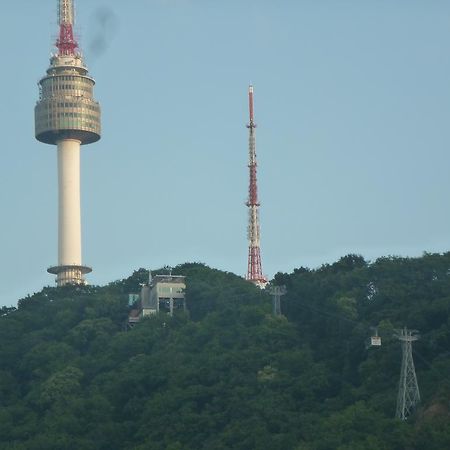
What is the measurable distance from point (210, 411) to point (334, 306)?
43.6 ft

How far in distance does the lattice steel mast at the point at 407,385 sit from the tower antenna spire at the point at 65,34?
69957mm

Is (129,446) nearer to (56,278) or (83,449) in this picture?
(83,449)

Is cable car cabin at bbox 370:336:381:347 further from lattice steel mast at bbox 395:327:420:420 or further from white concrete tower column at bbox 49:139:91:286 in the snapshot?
white concrete tower column at bbox 49:139:91:286

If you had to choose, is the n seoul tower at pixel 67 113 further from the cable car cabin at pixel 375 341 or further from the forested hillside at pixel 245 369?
the cable car cabin at pixel 375 341

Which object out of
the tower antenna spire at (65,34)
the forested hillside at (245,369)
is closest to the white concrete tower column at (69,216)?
the tower antenna spire at (65,34)

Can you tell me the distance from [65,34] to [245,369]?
60021mm

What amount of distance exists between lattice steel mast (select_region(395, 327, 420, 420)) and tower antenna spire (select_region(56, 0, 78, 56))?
230 feet

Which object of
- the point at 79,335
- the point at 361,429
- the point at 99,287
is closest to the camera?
the point at 361,429

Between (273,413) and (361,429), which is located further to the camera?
(273,413)

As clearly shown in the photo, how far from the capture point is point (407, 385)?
90.9 meters

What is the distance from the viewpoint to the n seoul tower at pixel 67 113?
500 ft

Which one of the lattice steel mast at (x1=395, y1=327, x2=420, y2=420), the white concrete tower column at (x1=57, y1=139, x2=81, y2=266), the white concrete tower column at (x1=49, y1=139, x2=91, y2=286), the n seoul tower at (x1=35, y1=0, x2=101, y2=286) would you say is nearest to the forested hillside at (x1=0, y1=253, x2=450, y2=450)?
the lattice steel mast at (x1=395, y1=327, x2=420, y2=420)

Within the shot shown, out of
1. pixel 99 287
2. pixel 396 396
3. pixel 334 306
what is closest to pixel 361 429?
pixel 396 396

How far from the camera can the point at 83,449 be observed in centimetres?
9681
